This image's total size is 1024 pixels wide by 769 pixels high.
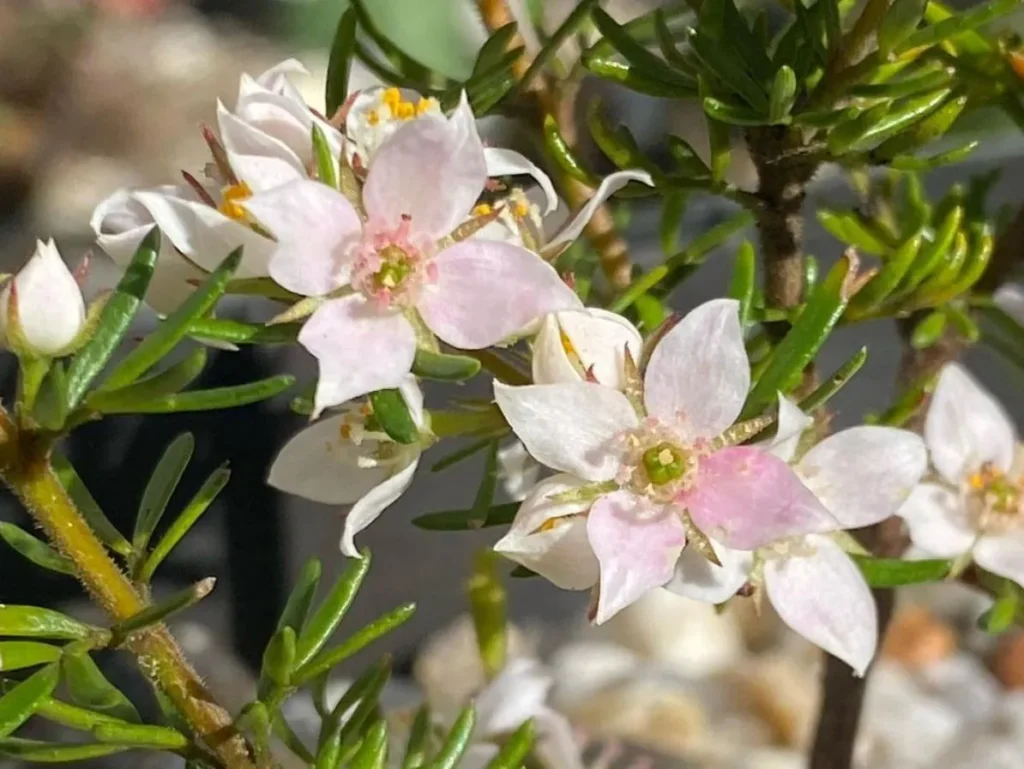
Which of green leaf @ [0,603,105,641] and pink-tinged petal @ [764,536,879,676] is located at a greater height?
green leaf @ [0,603,105,641]

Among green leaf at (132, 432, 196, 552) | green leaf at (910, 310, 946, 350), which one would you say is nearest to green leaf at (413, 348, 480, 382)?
green leaf at (132, 432, 196, 552)

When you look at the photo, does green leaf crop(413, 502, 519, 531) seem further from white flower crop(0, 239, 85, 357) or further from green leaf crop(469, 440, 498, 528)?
white flower crop(0, 239, 85, 357)

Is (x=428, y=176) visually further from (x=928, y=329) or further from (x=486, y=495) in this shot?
(x=928, y=329)

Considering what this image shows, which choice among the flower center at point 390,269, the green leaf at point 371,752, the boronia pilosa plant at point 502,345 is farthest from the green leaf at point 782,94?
the green leaf at point 371,752

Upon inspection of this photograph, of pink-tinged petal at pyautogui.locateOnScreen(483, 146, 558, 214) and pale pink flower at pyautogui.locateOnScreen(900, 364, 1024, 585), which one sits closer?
pink-tinged petal at pyautogui.locateOnScreen(483, 146, 558, 214)

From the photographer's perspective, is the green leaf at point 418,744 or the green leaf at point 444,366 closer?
the green leaf at point 444,366

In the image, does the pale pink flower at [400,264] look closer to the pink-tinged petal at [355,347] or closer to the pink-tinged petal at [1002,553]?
the pink-tinged petal at [355,347]

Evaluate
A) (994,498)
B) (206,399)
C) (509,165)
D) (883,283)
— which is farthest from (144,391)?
(994,498)
